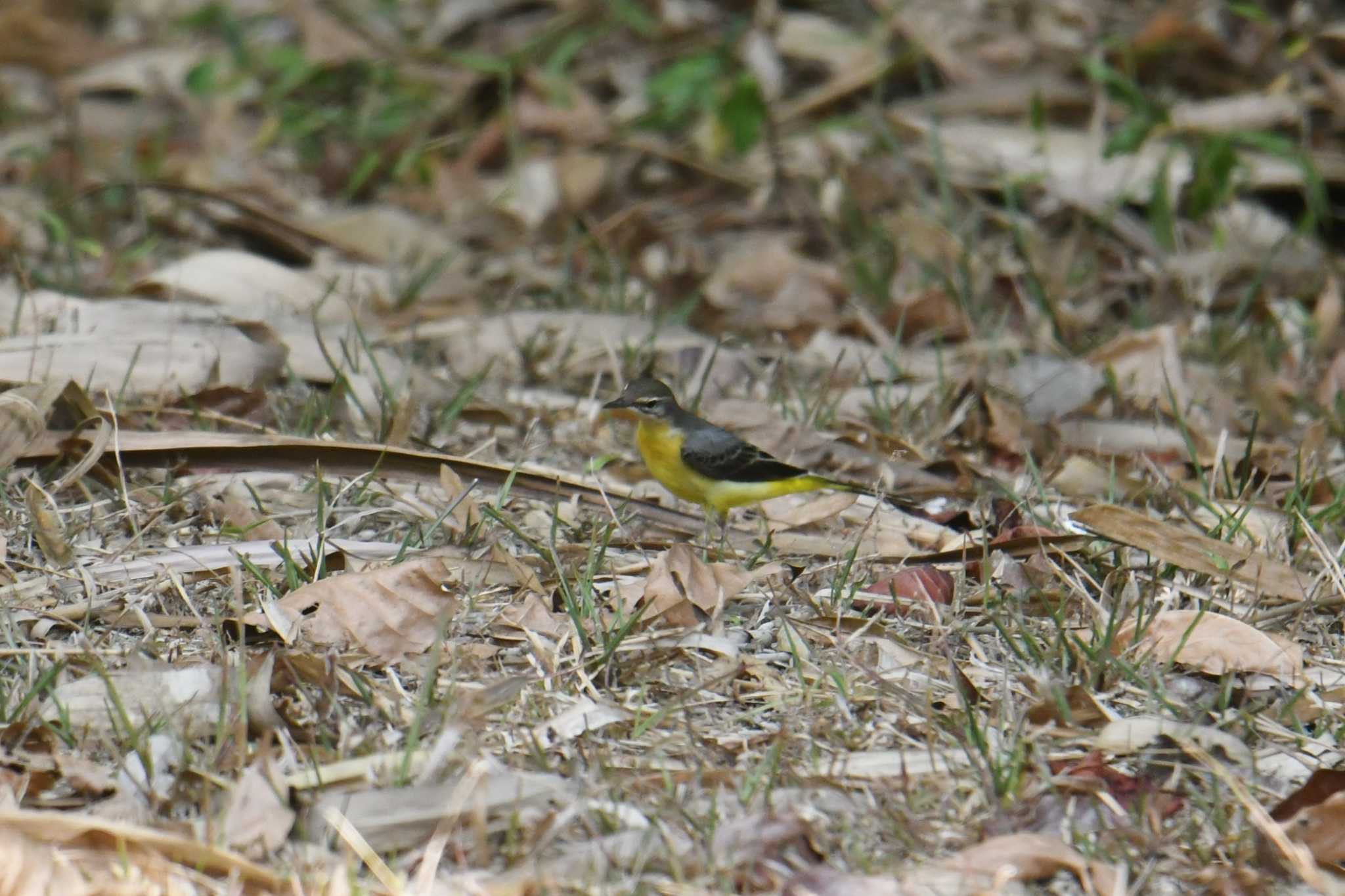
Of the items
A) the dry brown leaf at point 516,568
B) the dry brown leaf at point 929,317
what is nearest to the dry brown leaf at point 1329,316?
the dry brown leaf at point 929,317

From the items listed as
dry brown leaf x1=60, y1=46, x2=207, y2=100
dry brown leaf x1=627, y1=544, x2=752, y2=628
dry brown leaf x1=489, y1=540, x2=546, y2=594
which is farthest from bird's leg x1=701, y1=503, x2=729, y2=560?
dry brown leaf x1=60, y1=46, x2=207, y2=100

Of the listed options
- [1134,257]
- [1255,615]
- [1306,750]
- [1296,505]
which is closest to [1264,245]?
[1134,257]

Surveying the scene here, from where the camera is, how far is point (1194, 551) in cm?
411

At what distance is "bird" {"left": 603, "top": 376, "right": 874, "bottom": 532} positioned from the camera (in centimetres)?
489

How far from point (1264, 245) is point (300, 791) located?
572 centimetres

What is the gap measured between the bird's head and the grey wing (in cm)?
17

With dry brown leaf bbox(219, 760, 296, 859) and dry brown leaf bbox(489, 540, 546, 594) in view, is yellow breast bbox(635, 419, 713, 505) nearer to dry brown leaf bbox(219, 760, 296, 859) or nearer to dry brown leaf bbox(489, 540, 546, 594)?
dry brown leaf bbox(489, 540, 546, 594)

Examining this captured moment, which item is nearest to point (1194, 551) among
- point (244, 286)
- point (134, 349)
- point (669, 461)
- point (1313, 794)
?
point (1313, 794)

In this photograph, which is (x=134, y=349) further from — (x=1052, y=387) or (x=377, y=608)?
(x=1052, y=387)

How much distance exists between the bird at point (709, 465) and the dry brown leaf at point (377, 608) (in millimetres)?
1252

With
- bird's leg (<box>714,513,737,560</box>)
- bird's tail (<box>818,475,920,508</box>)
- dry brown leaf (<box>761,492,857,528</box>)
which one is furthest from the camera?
bird's tail (<box>818,475,920,508</box>)

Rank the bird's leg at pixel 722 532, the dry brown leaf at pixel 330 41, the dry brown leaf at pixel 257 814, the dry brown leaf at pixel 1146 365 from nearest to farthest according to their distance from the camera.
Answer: the dry brown leaf at pixel 257 814, the bird's leg at pixel 722 532, the dry brown leaf at pixel 1146 365, the dry brown leaf at pixel 330 41

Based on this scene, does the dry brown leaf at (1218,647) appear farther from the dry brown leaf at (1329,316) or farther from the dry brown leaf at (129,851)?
the dry brown leaf at (1329,316)

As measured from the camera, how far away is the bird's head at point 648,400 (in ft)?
16.8
